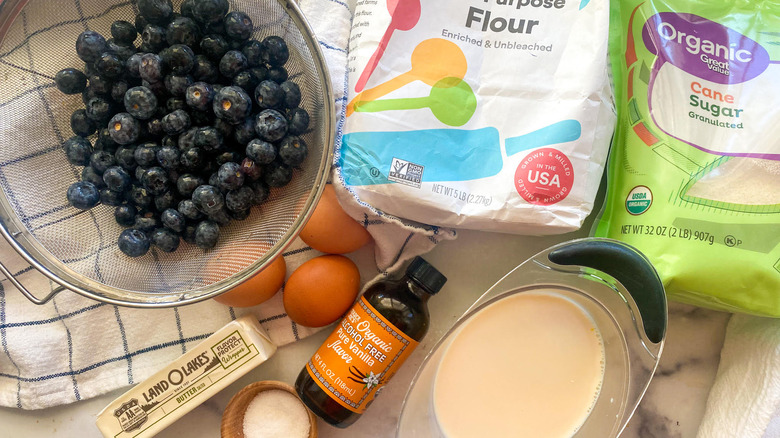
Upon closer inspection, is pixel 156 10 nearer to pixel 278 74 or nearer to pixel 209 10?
pixel 209 10

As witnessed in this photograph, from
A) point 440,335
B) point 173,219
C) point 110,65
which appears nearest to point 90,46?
point 110,65

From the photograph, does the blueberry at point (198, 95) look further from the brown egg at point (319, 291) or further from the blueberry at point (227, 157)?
the brown egg at point (319, 291)

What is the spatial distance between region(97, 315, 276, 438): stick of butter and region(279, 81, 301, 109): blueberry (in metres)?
0.33

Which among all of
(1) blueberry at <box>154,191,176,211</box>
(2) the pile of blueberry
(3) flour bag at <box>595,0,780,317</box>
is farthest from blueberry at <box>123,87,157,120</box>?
(3) flour bag at <box>595,0,780,317</box>

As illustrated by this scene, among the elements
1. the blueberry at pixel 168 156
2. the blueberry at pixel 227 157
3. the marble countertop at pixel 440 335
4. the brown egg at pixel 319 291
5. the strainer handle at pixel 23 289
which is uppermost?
the blueberry at pixel 168 156

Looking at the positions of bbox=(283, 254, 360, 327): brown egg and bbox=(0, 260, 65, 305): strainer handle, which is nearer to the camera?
bbox=(0, 260, 65, 305): strainer handle

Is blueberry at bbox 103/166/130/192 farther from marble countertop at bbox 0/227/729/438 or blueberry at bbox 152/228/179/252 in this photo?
marble countertop at bbox 0/227/729/438

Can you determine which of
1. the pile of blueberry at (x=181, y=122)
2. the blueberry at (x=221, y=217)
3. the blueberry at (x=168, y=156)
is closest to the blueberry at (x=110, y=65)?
the pile of blueberry at (x=181, y=122)

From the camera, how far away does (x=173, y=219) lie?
2.27ft

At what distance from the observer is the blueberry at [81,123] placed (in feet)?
2.35

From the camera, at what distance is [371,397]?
762mm

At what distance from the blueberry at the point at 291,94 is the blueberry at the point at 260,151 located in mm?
68

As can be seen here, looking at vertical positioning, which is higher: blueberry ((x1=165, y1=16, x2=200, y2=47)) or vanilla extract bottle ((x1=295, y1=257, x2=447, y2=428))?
blueberry ((x1=165, y1=16, x2=200, y2=47))

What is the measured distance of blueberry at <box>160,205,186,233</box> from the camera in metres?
0.69
